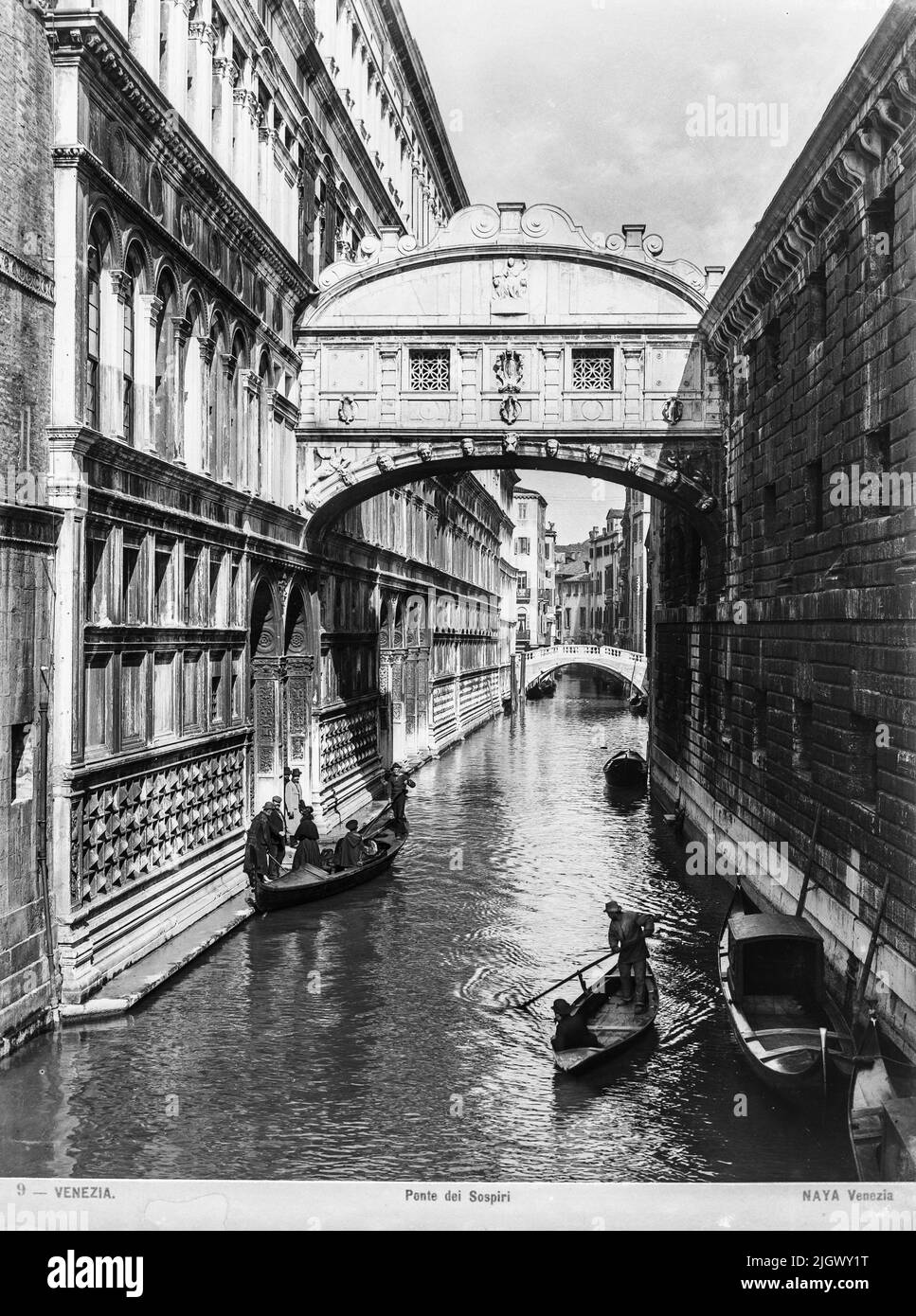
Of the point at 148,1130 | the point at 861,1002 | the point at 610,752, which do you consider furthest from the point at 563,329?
the point at 610,752

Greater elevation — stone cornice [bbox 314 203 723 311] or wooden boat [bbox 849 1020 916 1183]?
stone cornice [bbox 314 203 723 311]

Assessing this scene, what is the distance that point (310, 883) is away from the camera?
18.8 m

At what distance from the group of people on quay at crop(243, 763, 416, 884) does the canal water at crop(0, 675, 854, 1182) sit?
67 centimetres

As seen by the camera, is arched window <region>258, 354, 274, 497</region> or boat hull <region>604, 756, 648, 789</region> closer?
arched window <region>258, 354, 274, 497</region>

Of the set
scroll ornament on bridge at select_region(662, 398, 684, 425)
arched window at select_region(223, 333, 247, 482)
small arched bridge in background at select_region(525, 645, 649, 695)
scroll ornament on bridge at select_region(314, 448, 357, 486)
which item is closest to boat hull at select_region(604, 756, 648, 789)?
scroll ornament on bridge at select_region(662, 398, 684, 425)

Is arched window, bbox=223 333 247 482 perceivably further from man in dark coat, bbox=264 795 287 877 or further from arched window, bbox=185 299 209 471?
man in dark coat, bbox=264 795 287 877

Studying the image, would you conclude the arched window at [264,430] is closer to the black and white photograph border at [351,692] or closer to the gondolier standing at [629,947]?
the black and white photograph border at [351,692]

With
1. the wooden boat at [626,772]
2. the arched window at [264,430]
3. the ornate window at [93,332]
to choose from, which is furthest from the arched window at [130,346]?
the wooden boat at [626,772]

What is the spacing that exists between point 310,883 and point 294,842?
2810 millimetres

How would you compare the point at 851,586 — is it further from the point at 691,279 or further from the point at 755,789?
the point at 691,279

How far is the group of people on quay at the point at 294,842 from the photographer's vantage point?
18172 millimetres

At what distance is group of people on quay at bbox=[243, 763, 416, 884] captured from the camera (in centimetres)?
1817

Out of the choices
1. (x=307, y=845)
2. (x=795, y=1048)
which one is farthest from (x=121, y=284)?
(x=795, y=1048)

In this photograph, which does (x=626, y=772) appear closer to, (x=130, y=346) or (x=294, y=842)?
(x=294, y=842)
